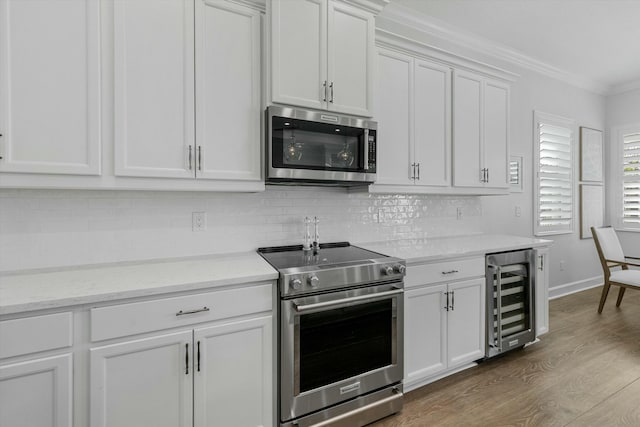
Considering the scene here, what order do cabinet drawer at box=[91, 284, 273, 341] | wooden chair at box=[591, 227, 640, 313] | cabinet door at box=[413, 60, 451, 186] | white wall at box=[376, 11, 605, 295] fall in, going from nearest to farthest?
cabinet drawer at box=[91, 284, 273, 341] → cabinet door at box=[413, 60, 451, 186] → wooden chair at box=[591, 227, 640, 313] → white wall at box=[376, 11, 605, 295]

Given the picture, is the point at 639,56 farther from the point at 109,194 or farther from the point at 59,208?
the point at 59,208

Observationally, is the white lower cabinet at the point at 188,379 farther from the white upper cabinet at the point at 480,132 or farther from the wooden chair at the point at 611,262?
the wooden chair at the point at 611,262

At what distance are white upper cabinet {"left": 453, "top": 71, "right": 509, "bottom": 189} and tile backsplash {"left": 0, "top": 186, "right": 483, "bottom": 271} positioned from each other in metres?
0.60

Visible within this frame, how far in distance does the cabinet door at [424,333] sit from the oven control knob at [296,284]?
82cm

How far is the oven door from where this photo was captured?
5.85 feet

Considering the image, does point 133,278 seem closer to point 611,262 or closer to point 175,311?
point 175,311

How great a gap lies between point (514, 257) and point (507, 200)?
1.32 metres

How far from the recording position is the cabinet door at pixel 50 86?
1.51m

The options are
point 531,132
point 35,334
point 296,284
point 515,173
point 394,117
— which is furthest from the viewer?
point 531,132

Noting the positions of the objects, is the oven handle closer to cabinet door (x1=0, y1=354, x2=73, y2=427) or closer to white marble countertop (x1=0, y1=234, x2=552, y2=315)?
white marble countertop (x1=0, y1=234, x2=552, y2=315)

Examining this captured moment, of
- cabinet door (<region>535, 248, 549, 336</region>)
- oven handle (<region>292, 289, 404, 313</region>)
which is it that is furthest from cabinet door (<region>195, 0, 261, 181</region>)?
cabinet door (<region>535, 248, 549, 336</region>)

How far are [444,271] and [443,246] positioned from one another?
0.38 m

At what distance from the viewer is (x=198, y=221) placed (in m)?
2.24

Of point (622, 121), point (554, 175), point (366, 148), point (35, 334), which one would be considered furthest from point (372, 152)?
point (622, 121)
